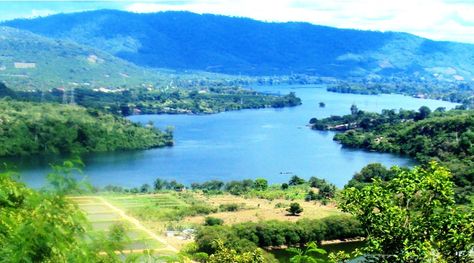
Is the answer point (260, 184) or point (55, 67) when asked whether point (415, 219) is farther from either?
point (55, 67)

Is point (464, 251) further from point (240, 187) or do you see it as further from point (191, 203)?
point (240, 187)

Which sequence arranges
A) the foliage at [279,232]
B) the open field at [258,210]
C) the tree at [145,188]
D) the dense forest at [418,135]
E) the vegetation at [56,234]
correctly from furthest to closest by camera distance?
the dense forest at [418,135]
the tree at [145,188]
the open field at [258,210]
the foliage at [279,232]
the vegetation at [56,234]

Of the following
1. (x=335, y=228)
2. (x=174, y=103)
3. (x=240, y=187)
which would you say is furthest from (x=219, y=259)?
(x=174, y=103)

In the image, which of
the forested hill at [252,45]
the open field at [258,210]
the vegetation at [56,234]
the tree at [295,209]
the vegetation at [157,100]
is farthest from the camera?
the forested hill at [252,45]

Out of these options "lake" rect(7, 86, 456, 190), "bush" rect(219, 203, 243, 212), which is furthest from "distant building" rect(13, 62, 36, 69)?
"bush" rect(219, 203, 243, 212)

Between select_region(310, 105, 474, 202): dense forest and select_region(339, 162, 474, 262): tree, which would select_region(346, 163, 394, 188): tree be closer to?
select_region(310, 105, 474, 202): dense forest

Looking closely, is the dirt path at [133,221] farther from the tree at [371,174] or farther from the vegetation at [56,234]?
the vegetation at [56,234]

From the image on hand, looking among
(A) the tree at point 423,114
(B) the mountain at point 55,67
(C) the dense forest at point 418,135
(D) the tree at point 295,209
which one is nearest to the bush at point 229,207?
(D) the tree at point 295,209
